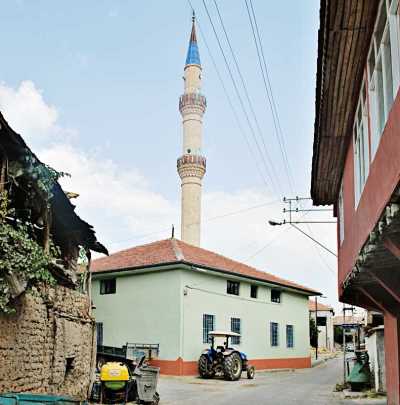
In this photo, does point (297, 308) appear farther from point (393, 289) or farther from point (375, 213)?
point (375, 213)

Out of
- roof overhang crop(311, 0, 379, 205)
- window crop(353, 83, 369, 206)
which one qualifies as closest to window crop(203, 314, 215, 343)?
roof overhang crop(311, 0, 379, 205)

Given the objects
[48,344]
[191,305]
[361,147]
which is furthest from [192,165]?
[361,147]

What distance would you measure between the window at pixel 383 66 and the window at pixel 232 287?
21757 millimetres

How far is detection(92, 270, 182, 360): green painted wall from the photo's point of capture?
2617cm

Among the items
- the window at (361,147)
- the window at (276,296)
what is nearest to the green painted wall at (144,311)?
the window at (276,296)

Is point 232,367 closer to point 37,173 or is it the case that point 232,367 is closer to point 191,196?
point 37,173

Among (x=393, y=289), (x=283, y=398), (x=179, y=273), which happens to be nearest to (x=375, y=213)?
(x=393, y=289)

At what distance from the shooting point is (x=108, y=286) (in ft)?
96.7

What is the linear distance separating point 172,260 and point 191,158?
1785 cm

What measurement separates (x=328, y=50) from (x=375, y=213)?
260 centimetres

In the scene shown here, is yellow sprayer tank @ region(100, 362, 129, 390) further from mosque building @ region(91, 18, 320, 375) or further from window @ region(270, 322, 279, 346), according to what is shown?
window @ region(270, 322, 279, 346)

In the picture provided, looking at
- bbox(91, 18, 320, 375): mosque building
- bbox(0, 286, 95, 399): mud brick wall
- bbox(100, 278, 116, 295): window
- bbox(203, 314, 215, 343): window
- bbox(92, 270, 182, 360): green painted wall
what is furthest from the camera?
bbox(100, 278, 116, 295): window

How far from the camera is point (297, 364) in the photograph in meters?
33.9

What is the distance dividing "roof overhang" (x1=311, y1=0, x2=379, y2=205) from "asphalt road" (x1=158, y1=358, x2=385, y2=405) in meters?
6.98
